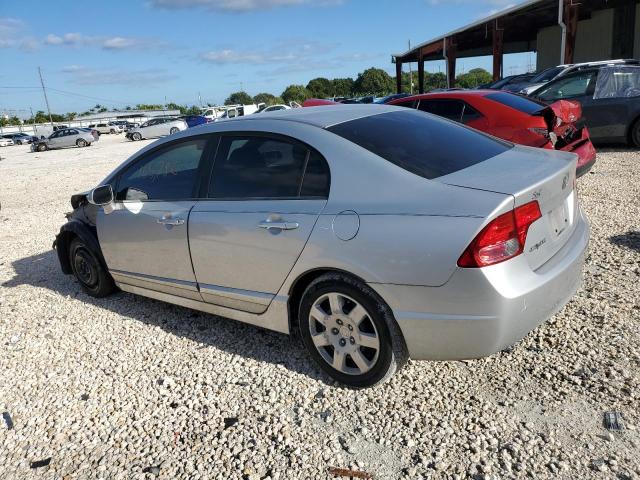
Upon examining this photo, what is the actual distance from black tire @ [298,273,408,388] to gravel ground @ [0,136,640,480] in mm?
Result: 109

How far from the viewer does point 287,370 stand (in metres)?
3.36

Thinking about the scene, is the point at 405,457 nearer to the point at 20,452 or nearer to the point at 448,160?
the point at 448,160

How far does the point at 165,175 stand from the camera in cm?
399

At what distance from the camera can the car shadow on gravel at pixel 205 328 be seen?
3524mm

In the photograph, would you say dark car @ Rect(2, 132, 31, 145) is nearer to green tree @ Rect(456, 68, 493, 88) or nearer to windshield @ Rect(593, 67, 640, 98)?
windshield @ Rect(593, 67, 640, 98)

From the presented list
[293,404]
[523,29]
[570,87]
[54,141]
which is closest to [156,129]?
[54,141]

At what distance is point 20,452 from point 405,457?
2065mm

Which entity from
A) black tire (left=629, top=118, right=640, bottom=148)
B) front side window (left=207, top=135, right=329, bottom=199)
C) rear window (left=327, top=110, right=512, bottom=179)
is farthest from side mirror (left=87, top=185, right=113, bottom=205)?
black tire (left=629, top=118, right=640, bottom=148)

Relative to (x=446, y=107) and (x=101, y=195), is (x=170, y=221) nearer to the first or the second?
(x=101, y=195)

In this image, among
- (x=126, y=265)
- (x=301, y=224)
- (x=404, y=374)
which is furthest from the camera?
(x=126, y=265)

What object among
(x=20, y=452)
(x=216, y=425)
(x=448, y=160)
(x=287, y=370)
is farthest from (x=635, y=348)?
(x=20, y=452)

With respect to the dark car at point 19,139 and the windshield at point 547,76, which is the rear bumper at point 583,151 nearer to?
the windshield at point 547,76

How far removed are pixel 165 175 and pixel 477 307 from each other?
2591mm

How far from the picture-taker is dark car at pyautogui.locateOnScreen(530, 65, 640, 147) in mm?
9555
